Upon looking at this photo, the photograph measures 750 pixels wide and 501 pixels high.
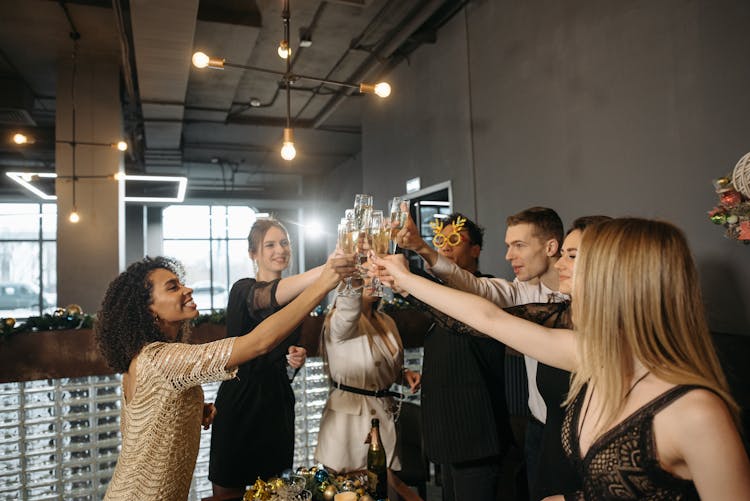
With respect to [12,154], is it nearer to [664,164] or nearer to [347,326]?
[347,326]

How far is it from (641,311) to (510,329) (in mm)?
341

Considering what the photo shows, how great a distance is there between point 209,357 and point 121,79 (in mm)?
6145

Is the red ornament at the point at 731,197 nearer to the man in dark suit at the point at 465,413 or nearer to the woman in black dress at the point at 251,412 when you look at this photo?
the man in dark suit at the point at 465,413

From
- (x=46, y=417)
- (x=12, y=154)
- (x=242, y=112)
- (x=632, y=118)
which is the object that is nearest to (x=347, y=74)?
(x=242, y=112)

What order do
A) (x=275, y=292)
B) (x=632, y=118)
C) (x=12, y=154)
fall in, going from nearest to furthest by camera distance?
1. (x=275, y=292)
2. (x=632, y=118)
3. (x=12, y=154)

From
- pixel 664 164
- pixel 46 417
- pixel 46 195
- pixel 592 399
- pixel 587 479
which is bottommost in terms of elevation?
pixel 46 417

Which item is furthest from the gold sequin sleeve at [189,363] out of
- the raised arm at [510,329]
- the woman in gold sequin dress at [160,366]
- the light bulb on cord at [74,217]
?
the light bulb on cord at [74,217]

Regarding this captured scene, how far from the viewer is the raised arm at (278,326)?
1.48 m

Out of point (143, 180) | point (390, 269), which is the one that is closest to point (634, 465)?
point (390, 269)

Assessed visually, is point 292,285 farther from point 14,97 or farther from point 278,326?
point 14,97

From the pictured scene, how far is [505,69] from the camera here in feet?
13.0

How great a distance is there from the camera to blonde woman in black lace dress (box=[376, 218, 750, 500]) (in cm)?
90

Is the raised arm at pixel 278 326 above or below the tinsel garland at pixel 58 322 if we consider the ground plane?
above

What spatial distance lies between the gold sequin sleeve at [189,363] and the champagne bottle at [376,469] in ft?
2.10
